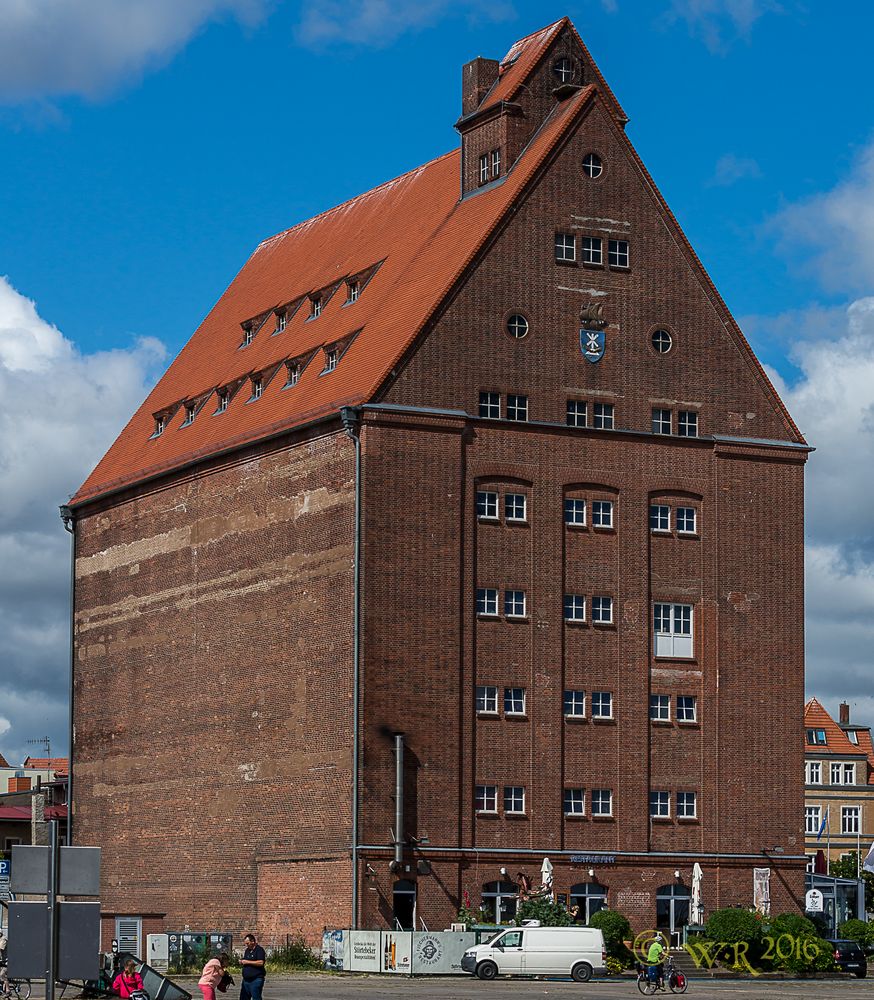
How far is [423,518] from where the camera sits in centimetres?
7506

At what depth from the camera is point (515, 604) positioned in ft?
251

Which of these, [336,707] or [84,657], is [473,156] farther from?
[84,657]

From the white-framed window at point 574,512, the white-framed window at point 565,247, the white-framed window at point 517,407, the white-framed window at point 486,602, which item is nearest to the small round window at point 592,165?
the white-framed window at point 565,247

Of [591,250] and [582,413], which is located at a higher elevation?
[591,250]

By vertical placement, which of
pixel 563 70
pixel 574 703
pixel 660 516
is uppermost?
pixel 563 70

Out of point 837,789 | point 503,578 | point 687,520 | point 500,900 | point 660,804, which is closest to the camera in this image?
point 500,900

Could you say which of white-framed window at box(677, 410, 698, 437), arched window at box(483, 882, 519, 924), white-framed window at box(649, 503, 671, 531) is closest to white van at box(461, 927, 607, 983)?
arched window at box(483, 882, 519, 924)

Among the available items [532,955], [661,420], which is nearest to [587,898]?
[532,955]

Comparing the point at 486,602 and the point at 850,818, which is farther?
the point at 850,818

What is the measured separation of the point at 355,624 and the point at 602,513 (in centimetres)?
1065

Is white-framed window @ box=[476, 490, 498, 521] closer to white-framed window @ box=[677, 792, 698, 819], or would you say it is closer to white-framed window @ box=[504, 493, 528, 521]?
white-framed window @ box=[504, 493, 528, 521]

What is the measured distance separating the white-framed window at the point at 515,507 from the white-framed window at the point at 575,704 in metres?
6.39

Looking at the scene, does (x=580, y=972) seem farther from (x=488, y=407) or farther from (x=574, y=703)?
(x=488, y=407)

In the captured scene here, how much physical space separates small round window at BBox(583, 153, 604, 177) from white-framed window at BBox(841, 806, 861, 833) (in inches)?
3254
